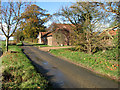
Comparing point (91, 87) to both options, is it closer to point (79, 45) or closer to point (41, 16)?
point (79, 45)

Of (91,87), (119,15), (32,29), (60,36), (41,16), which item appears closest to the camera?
(91,87)

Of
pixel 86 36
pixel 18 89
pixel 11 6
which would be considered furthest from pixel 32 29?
pixel 18 89

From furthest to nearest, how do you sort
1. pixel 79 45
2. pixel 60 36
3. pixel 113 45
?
1. pixel 60 36
2. pixel 79 45
3. pixel 113 45

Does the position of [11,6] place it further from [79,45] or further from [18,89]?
[18,89]

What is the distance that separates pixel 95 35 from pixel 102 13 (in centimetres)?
271

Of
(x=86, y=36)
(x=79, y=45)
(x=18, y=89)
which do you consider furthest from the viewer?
(x=79, y=45)

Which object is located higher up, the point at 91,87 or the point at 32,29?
the point at 32,29

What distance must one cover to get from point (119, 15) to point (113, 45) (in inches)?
159

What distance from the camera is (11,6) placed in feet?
40.8

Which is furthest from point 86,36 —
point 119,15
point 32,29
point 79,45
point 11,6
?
point 32,29

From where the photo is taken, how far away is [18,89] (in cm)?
418

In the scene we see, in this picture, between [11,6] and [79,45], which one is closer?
[11,6]

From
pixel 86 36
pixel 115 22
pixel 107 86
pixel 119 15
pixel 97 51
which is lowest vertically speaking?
pixel 107 86

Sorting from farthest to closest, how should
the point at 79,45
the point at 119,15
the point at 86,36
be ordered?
the point at 79,45
the point at 86,36
the point at 119,15
